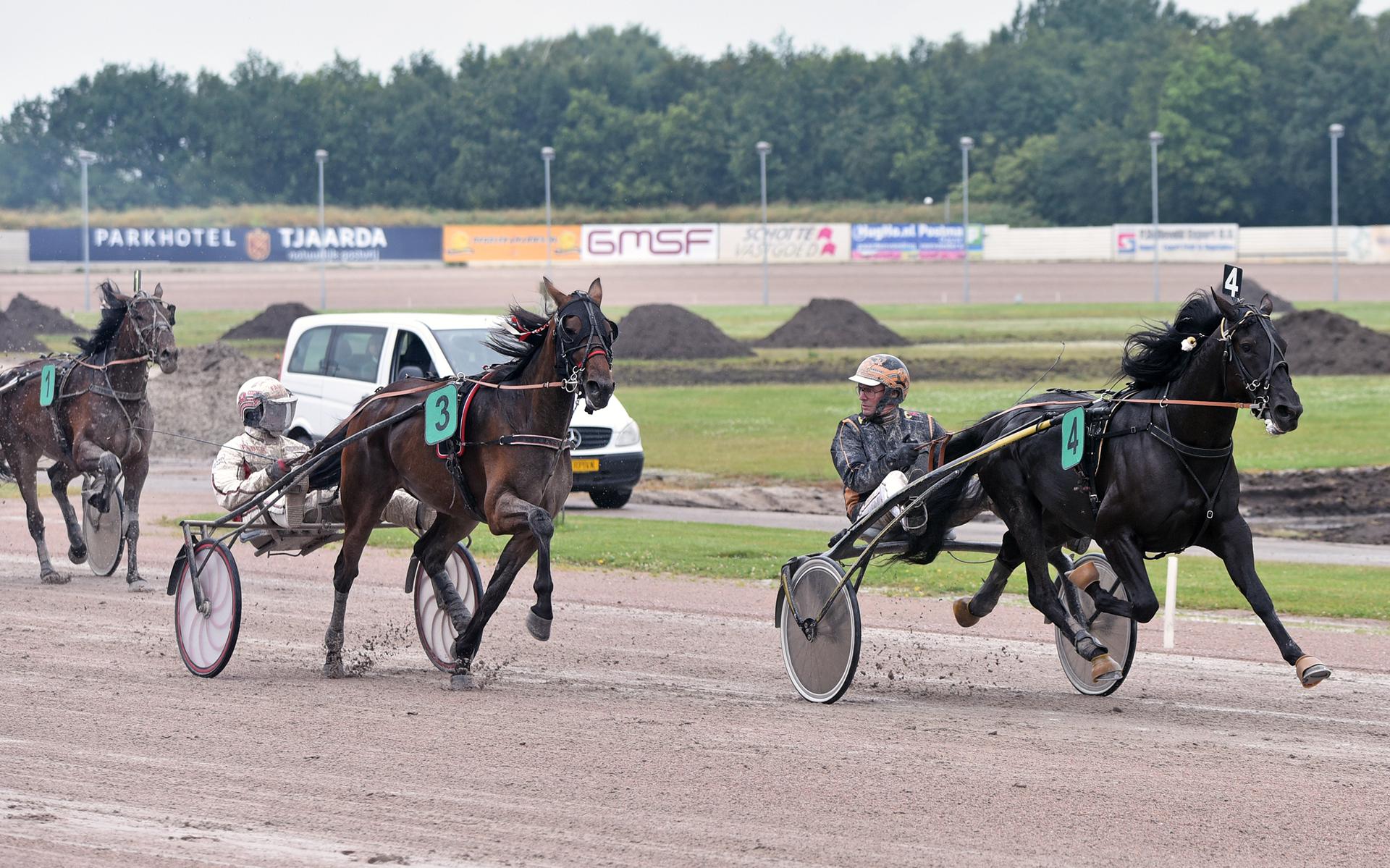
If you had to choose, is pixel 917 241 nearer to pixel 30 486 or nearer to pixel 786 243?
pixel 786 243

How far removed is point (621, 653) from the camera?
928cm

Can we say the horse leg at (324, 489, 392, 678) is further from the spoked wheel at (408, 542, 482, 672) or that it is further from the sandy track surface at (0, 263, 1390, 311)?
the sandy track surface at (0, 263, 1390, 311)

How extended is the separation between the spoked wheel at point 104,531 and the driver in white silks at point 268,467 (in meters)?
3.01

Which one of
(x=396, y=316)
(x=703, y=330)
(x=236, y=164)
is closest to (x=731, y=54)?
(x=236, y=164)

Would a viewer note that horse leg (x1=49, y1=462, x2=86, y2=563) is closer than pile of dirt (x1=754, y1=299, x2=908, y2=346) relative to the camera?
Yes

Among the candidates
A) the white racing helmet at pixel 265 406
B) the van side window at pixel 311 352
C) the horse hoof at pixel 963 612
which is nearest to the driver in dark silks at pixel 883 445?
the horse hoof at pixel 963 612

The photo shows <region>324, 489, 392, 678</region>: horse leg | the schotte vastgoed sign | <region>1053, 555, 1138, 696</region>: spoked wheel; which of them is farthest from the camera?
the schotte vastgoed sign

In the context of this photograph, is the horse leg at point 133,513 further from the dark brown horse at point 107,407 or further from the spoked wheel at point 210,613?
the spoked wheel at point 210,613

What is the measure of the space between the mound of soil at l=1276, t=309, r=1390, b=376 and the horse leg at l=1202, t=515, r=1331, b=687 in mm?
22956


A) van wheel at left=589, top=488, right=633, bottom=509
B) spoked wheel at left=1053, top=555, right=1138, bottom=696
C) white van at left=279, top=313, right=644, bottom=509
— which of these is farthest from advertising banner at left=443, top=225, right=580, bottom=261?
spoked wheel at left=1053, top=555, right=1138, bottom=696

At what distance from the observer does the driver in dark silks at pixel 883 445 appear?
7.97m

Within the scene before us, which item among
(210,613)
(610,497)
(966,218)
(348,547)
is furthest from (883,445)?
(966,218)

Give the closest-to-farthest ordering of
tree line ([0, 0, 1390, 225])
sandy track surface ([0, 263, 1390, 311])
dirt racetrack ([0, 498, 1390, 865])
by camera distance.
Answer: dirt racetrack ([0, 498, 1390, 865])
sandy track surface ([0, 263, 1390, 311])
tree line ([0, 0, 1390, 225])

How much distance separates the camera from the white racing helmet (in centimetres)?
947
